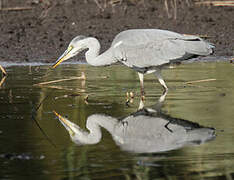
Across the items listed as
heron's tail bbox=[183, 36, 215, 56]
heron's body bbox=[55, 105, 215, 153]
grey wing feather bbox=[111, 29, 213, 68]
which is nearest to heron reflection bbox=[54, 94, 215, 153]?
heron's body bbox=[55, 105, 215, 153]

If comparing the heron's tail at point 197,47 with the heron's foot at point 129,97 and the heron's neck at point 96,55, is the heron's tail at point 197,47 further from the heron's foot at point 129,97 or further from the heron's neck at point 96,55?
the heron's neck at point 96,55

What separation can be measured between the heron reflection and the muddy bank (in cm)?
567

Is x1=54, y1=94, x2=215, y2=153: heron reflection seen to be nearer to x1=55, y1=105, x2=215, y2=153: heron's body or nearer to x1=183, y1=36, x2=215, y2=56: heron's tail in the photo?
x1=55, y1=105, x2=215, y2=153: heron's body

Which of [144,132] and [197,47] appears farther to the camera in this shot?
[197,47]

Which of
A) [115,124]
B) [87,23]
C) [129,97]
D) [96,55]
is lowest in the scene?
[87,23]

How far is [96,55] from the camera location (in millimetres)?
9219

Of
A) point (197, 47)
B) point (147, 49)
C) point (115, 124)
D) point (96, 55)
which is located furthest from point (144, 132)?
point (96, 55)

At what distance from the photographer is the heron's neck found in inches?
356

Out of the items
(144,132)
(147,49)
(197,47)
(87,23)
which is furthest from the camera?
(87,23)

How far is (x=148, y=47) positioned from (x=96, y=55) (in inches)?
29.6

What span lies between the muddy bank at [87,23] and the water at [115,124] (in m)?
2.26

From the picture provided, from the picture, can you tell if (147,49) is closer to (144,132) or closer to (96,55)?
(96,55)

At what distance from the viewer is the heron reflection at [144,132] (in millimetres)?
5895

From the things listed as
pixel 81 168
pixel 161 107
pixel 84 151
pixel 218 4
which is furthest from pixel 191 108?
pixel 218 4
